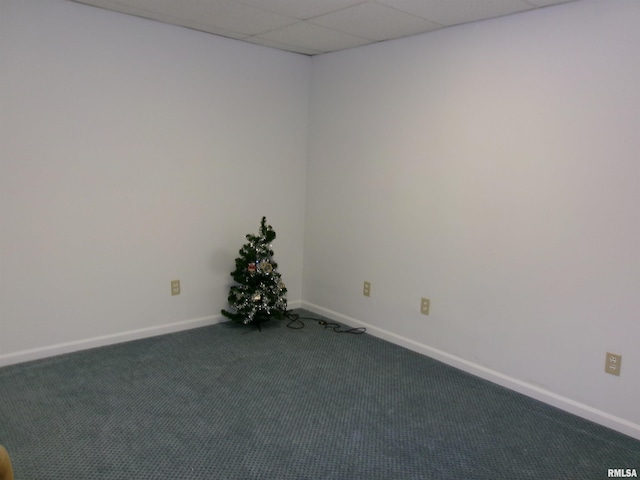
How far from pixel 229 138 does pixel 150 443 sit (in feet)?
7.95

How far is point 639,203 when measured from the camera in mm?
2578

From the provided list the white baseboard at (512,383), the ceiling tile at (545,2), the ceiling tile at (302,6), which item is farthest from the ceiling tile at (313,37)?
the white baseboard at (512,383)

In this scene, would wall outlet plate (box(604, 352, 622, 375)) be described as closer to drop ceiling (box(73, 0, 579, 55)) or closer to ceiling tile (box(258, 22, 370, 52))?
drop ceiling (box(73, 0, 579, 55))

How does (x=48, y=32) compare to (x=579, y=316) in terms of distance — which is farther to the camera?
(x=48, y=32)

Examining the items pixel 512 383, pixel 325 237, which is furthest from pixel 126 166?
pixel 512 383

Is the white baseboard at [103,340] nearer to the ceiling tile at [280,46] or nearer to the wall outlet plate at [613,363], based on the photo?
the ceiling tile at [280,46]

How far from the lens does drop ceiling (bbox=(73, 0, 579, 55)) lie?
290 cm

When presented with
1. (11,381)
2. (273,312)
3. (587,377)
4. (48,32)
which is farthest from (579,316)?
(48,32)

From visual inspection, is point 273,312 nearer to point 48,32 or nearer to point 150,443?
point 150,443

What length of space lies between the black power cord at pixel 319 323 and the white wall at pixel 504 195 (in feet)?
0.38

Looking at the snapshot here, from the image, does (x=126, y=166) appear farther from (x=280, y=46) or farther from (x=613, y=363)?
(x=613, y=363)

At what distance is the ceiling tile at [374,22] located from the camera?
3033 millimetres

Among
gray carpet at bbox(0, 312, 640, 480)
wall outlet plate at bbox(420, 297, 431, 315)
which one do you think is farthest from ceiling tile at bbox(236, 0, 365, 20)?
gray carpet at bbox(0, 312, 640, 480)

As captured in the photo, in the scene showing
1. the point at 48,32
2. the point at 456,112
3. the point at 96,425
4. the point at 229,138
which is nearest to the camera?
the point at 96,425
